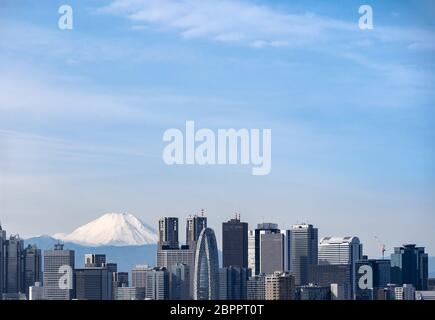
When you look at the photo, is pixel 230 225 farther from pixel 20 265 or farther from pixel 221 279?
pixel 20 265

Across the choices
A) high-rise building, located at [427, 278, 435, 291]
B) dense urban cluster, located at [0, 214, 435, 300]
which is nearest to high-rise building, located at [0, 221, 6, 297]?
dense urban cluster, located at [0, 214, 435, 300]

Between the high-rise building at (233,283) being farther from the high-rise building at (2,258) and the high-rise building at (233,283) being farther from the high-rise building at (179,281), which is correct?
the high-rise building at (2,258)

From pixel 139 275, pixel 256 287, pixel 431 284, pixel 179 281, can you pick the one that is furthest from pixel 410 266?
pixel 139 275

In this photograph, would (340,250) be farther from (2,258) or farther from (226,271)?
(2,258)

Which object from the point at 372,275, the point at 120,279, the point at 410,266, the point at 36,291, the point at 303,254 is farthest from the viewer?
the point at 303,254

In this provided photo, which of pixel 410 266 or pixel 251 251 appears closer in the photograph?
pixel 410 266

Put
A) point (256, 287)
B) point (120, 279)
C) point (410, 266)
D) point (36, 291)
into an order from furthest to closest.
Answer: point (410, 266) → point (120, 279) → point (36, 291) → point (256, 287)

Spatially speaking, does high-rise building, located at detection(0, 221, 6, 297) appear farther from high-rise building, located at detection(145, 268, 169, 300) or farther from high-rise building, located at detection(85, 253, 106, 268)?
high-rise building, located at detection(145, 268, 169, 300)

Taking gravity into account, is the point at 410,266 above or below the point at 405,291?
above
